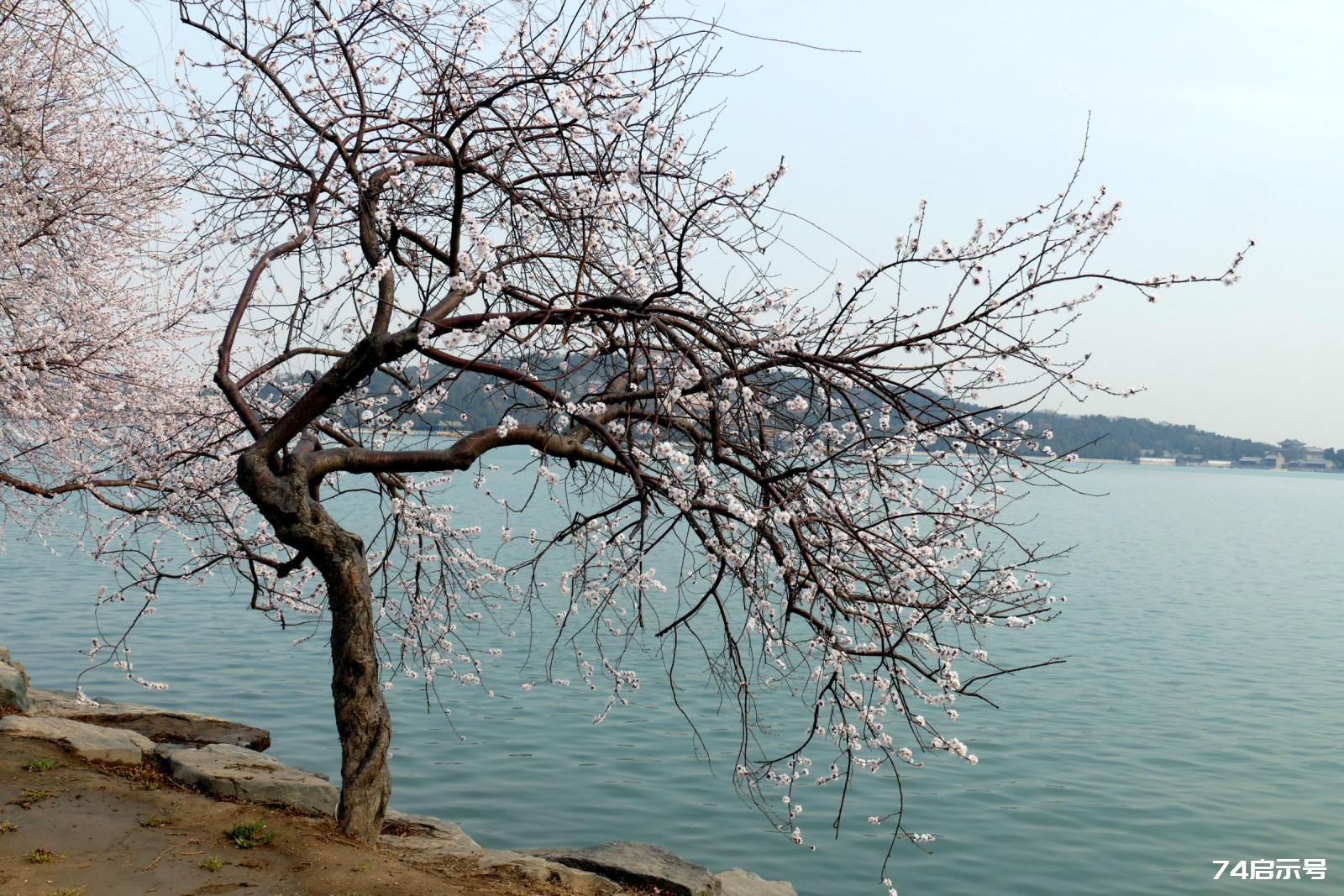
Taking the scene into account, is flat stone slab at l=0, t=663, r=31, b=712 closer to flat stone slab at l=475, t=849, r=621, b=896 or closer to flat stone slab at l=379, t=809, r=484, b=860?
flat stone slab at l=379, t=809, r=484, b=860

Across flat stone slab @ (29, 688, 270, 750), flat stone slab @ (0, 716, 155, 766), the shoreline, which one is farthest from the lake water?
flat stone slab @ (0, 716, 155, 766)

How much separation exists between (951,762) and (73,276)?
470 inches

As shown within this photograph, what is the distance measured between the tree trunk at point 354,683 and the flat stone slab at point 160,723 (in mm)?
4696

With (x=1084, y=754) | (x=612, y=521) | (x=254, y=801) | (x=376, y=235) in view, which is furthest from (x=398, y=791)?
(x=1084, y=754)

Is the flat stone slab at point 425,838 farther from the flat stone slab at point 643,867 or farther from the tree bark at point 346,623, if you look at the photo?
the flat stone slab at point 643,867

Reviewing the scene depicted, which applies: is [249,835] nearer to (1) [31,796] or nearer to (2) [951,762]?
(1) [31,796]

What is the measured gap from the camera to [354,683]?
23.2 feet

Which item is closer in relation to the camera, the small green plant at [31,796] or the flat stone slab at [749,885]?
the small green plant at [31,796]

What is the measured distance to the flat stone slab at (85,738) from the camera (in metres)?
8.79

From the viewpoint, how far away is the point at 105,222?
39.4 ft

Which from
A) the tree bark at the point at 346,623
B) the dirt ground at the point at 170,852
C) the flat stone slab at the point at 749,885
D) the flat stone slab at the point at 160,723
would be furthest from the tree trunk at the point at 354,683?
the flat stone slab at the point at 160,723

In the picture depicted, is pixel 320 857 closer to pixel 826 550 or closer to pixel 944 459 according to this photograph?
pixel 826 550

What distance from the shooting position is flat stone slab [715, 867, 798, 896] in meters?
8.65

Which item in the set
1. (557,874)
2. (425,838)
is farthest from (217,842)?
(557,874)
